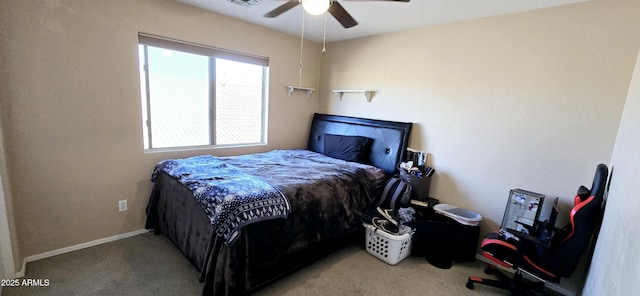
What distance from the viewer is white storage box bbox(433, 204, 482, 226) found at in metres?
2.44

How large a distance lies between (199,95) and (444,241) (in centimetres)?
304

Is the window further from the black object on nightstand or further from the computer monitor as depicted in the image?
the computer monitor

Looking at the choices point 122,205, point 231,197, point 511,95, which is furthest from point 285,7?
point 122,205

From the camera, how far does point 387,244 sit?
2414mm

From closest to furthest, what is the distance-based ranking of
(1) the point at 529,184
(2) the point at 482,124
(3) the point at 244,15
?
1. (1) the point at 529,184
2. (2) the point at 482,124
3. (3) the point at 244,15

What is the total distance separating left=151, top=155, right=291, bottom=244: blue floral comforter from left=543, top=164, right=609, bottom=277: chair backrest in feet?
6.08

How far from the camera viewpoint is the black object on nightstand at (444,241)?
246 centimetres

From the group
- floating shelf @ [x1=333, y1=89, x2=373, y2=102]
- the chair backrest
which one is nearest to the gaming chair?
the chair backrest

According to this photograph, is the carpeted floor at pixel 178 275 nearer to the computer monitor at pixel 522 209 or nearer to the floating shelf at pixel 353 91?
the computer monitor at pixel 522 209

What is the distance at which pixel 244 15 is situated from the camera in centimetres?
291

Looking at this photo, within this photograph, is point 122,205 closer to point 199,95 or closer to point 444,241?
point 199,95

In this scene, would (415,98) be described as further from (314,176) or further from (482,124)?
(314,176)

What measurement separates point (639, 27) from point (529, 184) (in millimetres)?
1338

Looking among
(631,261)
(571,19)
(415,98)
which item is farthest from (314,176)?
(571,19)
